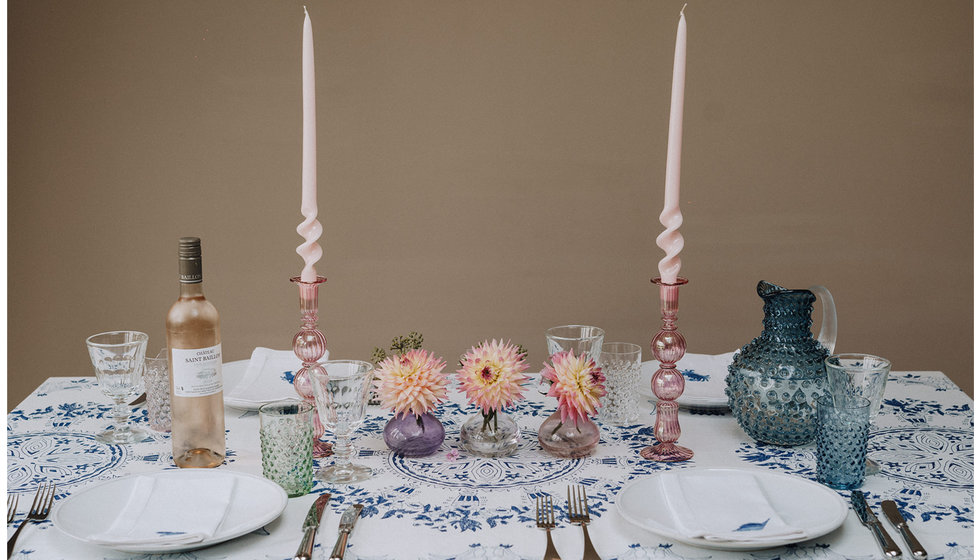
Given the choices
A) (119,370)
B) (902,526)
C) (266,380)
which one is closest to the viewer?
(902,526)

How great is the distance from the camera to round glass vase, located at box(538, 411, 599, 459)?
4.23 feet

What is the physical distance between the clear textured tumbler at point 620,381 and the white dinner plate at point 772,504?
0.29 m

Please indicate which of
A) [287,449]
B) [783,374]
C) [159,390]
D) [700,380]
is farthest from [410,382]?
[700,380]

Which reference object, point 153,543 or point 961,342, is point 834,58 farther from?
point 153,543

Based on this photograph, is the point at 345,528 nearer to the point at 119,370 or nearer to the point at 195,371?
the point at 195,371

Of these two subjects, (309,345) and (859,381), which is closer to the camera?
(859,381)

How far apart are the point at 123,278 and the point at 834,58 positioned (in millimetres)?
2505

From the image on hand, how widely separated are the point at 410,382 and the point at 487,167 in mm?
1809

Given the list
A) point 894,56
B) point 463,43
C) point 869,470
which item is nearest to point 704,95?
point 894,56

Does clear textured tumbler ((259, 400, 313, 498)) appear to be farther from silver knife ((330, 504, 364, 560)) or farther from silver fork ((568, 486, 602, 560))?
silver fork ((568, 486, 602, 560))

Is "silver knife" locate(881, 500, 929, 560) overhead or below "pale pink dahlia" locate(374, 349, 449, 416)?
below

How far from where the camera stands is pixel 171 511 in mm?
1070

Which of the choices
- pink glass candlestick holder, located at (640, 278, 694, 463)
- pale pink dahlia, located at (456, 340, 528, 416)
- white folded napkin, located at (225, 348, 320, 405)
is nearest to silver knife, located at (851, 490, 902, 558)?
pink glass candlestick holder, located at (640, 278, 694, 463)

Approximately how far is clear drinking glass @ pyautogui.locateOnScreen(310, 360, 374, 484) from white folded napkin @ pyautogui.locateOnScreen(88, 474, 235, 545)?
14cm
